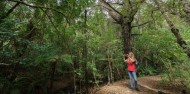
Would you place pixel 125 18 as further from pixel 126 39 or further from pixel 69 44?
pixel 69 44

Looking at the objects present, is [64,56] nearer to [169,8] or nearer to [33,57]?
[33,57]

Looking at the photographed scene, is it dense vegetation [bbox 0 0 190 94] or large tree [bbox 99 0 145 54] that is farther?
large tree [bbox 99 0 145 54]

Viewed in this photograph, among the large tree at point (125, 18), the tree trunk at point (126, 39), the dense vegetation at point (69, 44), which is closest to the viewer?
the dense vegetation at point (69, 44)

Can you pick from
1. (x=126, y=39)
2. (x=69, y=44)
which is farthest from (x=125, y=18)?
(x=69, y=44)

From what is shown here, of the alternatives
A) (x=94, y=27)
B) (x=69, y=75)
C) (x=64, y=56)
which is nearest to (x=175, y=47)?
(x=94, y=27)

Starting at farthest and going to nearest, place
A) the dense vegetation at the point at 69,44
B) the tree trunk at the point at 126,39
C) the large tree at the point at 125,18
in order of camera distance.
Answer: the tree trunk at the point at 126,39 → the large tree at the point at 125,18 → the dense vegetation at the point at 69,44

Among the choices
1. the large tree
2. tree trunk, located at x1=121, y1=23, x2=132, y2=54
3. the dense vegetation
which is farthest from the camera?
tree trunk, located at x1=121, y1=23, x2=132, y2=54

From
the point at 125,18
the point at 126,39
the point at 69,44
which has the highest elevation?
the point at 125,18

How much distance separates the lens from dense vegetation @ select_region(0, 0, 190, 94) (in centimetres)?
880

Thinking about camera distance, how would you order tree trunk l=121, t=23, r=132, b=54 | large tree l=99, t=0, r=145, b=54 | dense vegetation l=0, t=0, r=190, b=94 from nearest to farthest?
dense vegetation l=0, t=0, r=190, b=94 < large tree l=99, t=0, r=145, b=54 < tree trunk l=121, t=23, r=132, b=54

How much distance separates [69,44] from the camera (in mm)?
12367

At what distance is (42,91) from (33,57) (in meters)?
3.02

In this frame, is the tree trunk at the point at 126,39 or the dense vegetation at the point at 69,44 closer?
the dense vegetation at the point at 69,44

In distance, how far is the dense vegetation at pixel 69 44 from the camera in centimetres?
880
